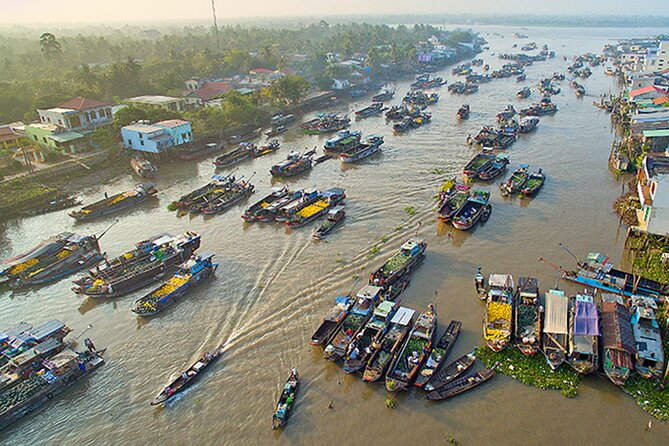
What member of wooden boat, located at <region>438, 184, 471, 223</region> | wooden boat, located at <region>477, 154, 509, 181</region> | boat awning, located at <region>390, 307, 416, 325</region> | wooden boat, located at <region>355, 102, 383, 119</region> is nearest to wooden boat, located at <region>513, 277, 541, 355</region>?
boat awning, located at <region>390, 307, 416, 325</region>

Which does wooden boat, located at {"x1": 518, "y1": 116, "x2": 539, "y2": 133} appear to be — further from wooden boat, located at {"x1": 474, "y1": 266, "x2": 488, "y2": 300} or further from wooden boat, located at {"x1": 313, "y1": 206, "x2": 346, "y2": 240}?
wooden boat, located at {"x1": 474, "y1": 266, "x2": 488, "y2": 300}

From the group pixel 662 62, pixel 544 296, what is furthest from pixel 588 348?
pixel 662 62

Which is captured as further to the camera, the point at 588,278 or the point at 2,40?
the point at 2,40

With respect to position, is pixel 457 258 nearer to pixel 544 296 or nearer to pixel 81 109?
pixel 544 296

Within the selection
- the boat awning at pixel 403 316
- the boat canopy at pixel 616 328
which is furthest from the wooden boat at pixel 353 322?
the boat canopy at pixel 616 328

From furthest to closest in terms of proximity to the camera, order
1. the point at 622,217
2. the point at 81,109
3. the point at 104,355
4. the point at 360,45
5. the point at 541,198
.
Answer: the point at 360,45 < the point at 81,109 < the point at 541,198 < the point at 622,217 < the point at 104,355

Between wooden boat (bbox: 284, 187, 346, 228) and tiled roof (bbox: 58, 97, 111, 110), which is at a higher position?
tiled roof (bbox: 58, 97, 111, 110)

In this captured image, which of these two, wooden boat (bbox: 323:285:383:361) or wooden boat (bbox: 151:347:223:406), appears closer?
wooden boat (bbox: 151:347:223:406)

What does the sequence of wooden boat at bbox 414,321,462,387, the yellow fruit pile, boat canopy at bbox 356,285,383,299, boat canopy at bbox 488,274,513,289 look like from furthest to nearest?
the yellow fruit pile, boat canopy at bbox 488,274,513,289, boat canopy at bbox 356,285,383,299, wooden boat at bbox 414,321,462,387
